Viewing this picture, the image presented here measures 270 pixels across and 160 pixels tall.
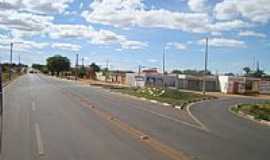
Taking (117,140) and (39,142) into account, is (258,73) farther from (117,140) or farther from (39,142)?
(39,142)

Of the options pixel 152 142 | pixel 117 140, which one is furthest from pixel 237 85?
pixel 117 140

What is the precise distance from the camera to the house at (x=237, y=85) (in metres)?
83.6

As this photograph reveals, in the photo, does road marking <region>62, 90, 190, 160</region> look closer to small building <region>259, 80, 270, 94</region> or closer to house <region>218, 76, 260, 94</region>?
house <region>218, 76, 260, 94</region>

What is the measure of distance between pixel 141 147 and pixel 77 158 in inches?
95.5

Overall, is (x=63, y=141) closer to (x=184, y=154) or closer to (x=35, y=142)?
(x=35, y=142)

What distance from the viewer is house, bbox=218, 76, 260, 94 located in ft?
274

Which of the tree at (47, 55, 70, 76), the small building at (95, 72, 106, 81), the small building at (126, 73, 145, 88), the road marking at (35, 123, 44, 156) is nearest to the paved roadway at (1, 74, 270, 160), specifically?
the road marking at (35, 123, 44, 156)

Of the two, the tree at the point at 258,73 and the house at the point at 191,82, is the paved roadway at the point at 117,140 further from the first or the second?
the tree at the point at 258,73

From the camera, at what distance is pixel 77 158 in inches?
425

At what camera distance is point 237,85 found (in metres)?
83.7

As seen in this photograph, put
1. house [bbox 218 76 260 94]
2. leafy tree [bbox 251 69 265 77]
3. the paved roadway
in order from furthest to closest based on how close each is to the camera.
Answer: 1. leafy tree [bbox 251 69 265 77]
2. house [bbox 218 76 260 94]
3. the paved roadway

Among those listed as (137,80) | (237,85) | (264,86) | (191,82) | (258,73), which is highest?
(258,73)

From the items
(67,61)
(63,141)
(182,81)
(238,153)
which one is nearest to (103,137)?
(63,141)

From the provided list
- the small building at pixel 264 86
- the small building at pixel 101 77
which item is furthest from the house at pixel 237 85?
the small building at pixel 101 77
